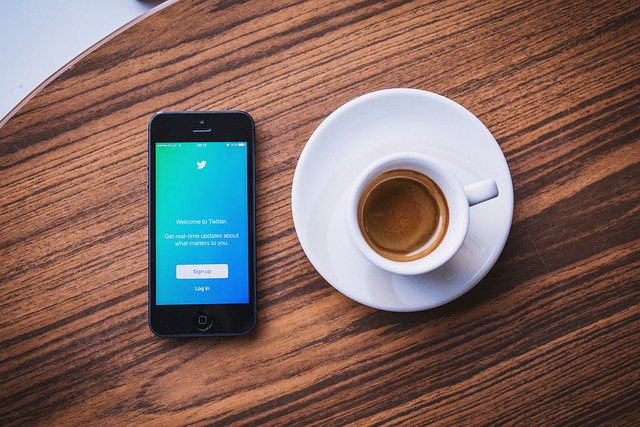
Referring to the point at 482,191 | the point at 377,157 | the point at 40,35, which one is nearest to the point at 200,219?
the point at 377,157

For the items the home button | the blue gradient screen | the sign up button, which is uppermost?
the blue gradient screen

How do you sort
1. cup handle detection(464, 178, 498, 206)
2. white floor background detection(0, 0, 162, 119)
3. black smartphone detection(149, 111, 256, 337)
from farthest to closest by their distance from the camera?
white floor background detection(0, 0, 162, 119), black smartphone detection(149, 111, 256, 337), cup handle detection(464, 178, 498, 206)

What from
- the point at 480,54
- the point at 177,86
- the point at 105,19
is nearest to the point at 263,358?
the point at 177,86

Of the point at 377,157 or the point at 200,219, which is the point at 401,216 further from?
the point at 200,219

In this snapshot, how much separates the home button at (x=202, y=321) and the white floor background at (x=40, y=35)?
56 centimetres

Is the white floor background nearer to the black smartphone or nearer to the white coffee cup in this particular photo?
the black smartphone

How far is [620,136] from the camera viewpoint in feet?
2.02

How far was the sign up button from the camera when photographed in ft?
2.01

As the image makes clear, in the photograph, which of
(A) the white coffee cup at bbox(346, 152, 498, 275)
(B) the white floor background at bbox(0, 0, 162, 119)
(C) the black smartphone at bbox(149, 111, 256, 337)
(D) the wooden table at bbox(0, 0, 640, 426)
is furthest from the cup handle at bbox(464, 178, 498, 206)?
(B) the white floor background at bbox(0, 0, 162, 119)

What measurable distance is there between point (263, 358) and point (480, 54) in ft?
1.51

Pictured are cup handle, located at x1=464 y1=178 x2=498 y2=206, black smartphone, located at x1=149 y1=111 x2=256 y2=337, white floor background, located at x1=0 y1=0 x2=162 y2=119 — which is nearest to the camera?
cup handle, located at x1=464 y1=178 x2=498 y2=206

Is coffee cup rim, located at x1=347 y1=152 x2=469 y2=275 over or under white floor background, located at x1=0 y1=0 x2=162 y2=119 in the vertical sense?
under

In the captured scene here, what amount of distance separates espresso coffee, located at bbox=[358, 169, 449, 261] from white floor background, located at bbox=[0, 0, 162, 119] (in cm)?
59

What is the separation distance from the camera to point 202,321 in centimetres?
61
